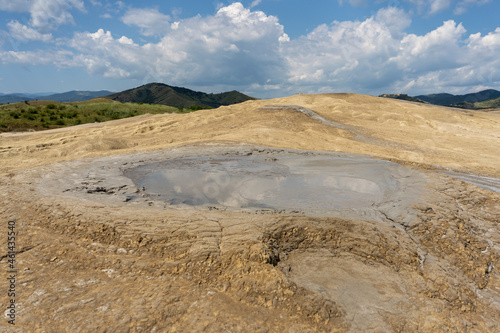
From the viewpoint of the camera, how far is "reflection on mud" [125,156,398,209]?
5.63m

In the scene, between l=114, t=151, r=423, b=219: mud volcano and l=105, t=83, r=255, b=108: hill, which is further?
l=105, t=83, r=255, b=108: hill

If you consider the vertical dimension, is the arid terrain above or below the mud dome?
below

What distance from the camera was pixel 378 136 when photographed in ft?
45.3

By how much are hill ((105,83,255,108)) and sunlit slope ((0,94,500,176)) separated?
6104cm

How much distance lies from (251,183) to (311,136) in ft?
24.4

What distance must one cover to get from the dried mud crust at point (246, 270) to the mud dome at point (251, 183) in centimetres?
52

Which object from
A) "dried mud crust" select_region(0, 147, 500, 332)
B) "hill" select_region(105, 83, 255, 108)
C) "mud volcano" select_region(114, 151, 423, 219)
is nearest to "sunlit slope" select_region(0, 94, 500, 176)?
"mud volcano" select_region(114, 151, 423, 219)

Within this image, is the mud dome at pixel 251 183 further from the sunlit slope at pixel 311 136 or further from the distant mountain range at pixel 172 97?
the distant mountain range at pixel 172 97

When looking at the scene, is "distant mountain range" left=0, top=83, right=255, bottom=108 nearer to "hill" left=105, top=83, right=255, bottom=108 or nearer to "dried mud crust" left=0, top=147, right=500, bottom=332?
"hill" left=105, top=83, right=255, bottom=108

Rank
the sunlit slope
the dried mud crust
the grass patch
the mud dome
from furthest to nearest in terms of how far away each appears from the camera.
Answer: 1. the grass patch
2. the sunlit slope
3. the mud dome
4. the dried mud crust

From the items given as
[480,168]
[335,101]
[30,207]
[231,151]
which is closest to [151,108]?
[335,101]

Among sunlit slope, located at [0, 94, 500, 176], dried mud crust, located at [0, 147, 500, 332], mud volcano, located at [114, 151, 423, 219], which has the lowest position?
dried mud crust, located at [0, 147, 500, 332]

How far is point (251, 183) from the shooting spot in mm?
6707

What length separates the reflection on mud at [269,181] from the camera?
222 inches
